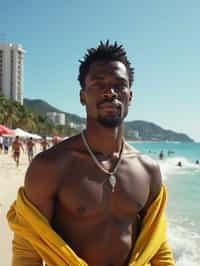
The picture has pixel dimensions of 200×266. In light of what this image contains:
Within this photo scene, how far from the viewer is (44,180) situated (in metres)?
1.34

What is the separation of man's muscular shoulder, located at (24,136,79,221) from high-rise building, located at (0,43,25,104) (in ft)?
332

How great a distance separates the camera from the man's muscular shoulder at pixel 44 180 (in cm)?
134

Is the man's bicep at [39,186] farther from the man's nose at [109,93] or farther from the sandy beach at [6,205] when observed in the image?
the sandy beach at [6,205]

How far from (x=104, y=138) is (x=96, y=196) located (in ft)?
0.83

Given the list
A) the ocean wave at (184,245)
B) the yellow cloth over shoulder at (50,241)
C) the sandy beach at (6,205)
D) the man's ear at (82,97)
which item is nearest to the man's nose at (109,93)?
the man's ear at (82,97)

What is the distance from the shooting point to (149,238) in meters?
1.48

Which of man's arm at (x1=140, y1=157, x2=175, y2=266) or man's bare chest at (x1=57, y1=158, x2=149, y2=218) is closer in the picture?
man's bare chest at (x1=57, y1=158, x2=149, y2=218)

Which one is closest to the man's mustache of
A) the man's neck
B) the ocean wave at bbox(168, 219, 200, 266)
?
the man's neck

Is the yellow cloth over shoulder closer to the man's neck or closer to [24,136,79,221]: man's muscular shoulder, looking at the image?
[24,136,79,221]: man's muscular shoulder

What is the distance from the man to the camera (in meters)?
1.35

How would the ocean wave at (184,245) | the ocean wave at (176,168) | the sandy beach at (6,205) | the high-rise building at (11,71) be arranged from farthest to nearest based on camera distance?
the high-rise building at (11,71) < the ocean wave at (176,168) < the ocean wave at (184,245) < the sandy beach at (6,205)

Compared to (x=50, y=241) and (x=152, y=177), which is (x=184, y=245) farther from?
(x=50, y=241)

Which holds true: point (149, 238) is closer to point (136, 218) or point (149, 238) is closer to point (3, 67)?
point (136, 218)

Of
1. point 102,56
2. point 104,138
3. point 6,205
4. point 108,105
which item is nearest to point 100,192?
point 104,138
